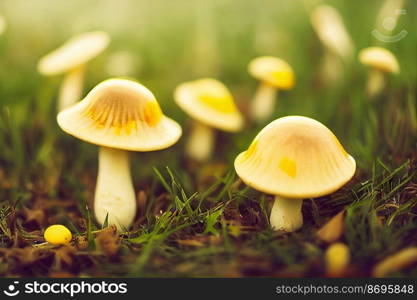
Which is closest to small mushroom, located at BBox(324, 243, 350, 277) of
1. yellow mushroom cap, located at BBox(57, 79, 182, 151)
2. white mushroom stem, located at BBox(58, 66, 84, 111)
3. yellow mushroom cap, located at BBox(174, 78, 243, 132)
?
yellow mushroom cap, located at BBox(57, 79, 182, 151)

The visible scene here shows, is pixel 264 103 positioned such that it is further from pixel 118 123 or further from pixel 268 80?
pixel 118 123

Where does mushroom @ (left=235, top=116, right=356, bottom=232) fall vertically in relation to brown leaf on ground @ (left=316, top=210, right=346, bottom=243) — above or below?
above

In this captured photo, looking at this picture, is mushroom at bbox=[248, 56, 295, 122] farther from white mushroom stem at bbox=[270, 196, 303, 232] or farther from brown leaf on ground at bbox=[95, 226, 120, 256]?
brown leaf on ground at bbox=[95, 226, 120, 256]

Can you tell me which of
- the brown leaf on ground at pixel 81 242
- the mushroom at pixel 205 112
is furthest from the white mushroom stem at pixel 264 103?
the brown leaf on ground at pixel 81 242

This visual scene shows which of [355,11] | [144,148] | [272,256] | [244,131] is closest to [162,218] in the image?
[144,148]

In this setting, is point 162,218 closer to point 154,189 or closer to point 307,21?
point 154,189

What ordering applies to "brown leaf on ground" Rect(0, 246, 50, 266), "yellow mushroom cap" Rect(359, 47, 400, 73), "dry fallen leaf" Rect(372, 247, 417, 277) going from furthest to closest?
"yellow mushroom cap" Rect(359, 47, 400, 73)
"brown leaf on ground" Rect(0, 246, 50, 266)
"dry fallen leaf" Rect(372, 247, 417, 277)

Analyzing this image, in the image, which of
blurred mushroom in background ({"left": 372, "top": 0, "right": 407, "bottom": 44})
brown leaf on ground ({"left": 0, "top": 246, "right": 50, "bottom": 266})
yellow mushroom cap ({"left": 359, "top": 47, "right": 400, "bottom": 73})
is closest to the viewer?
brown leaf on ground ({"left": 0, "top": 246, "right": 50, "bottom": 266})
